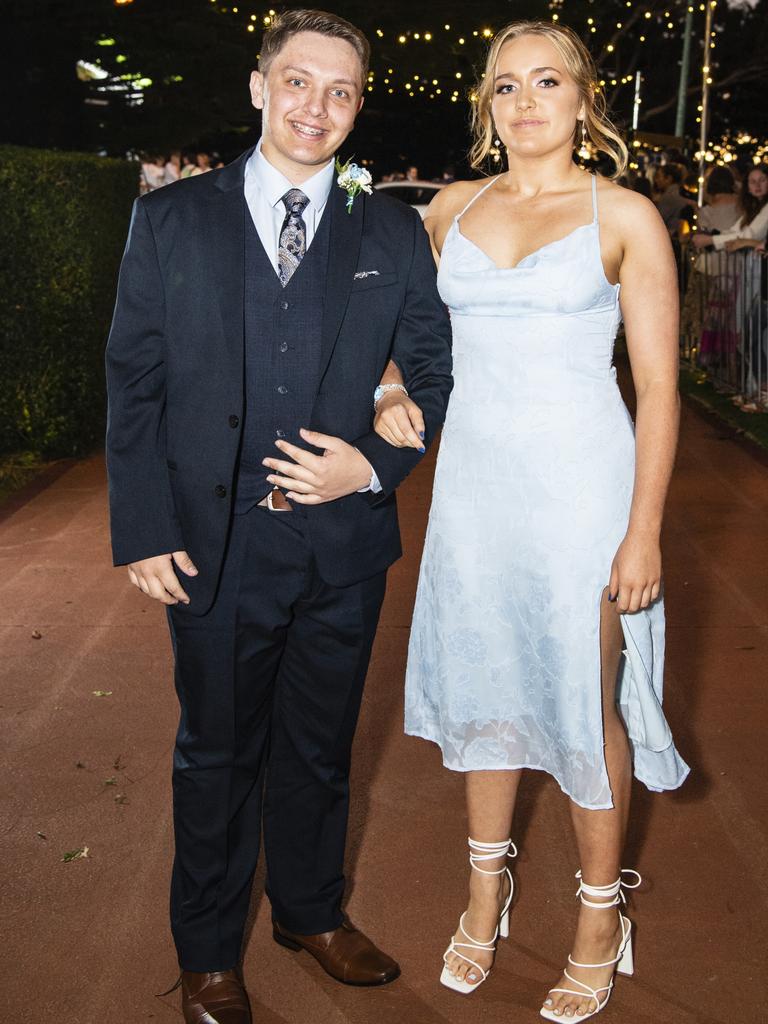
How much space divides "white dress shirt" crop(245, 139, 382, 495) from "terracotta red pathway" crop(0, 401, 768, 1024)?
1427 millimetres

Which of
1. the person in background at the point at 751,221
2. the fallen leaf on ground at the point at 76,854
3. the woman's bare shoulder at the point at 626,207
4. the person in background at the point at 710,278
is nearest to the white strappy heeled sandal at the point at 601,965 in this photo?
the fallen leaf on ground at the point at 76,854

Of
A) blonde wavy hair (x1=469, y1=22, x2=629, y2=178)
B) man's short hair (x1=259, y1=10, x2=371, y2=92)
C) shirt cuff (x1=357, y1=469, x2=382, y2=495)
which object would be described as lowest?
shirt cuff (x1=357, y1=469, x2=382, y2=495)

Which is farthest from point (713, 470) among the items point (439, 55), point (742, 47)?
point (742, 47)

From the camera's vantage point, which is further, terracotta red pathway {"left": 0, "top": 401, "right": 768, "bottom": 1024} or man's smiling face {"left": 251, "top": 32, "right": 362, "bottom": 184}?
terracotta red pathway {"left": 0, "top": 401, "right": 768, "bottom": 1024}

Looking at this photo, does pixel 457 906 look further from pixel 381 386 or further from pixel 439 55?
pixel 439 55

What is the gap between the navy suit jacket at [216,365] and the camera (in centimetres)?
288

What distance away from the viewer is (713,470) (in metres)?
9.78

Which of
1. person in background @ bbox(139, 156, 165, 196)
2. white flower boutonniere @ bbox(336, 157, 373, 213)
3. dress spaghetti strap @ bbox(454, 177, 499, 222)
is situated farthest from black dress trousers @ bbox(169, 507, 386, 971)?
person in background @ bbox(139, 156, 165, 196)

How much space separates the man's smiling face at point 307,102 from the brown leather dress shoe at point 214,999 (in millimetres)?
2032

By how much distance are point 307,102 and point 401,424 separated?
2.58ft

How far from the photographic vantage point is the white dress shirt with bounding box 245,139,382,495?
Answer: 9.79ft

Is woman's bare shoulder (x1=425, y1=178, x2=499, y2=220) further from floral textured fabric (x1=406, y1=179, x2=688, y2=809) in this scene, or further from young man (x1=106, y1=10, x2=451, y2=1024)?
young man (x1=106, y1=10, x2=451, y2=1024)

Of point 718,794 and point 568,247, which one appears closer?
point 568,247

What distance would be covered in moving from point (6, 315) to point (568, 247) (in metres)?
7.03
